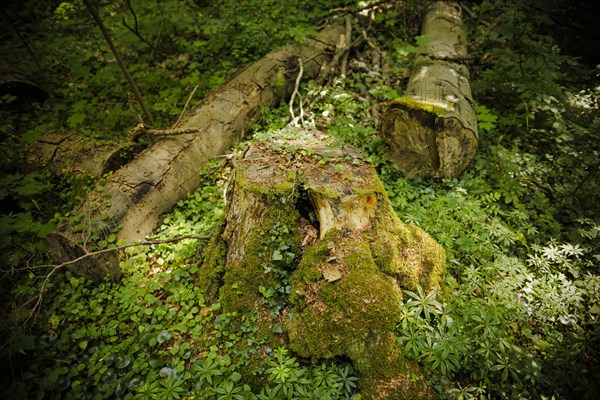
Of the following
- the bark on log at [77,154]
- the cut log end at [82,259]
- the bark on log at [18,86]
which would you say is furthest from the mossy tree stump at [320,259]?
the bark on log at [18,86]

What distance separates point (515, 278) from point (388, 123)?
256 cm

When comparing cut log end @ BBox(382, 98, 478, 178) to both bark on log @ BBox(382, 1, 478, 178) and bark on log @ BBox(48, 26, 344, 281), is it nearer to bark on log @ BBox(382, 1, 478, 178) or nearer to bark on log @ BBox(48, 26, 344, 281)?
bark on log @ BBox(382, 1, 478, 178)

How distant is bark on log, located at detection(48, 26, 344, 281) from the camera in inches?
135

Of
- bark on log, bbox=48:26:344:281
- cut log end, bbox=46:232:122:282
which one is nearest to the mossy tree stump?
cut log end, bbox=46:232:122:282

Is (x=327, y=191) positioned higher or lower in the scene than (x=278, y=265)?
higher

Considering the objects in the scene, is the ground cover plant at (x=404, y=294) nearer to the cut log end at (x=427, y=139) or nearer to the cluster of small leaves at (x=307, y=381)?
the cluster of small leaves at (x=307, y=381)

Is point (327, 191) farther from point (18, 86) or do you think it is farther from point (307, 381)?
point (18, 86)

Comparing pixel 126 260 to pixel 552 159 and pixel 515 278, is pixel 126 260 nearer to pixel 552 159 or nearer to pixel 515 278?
pixel 515 278

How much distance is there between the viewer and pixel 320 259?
2746 millimetres

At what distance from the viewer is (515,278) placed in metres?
3.15

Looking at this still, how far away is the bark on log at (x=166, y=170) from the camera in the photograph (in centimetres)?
343

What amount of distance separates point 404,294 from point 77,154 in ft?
17.6

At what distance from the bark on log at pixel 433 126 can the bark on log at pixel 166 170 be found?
2.49m

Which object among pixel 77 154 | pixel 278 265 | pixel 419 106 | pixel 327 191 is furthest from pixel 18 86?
pixel 419 106
